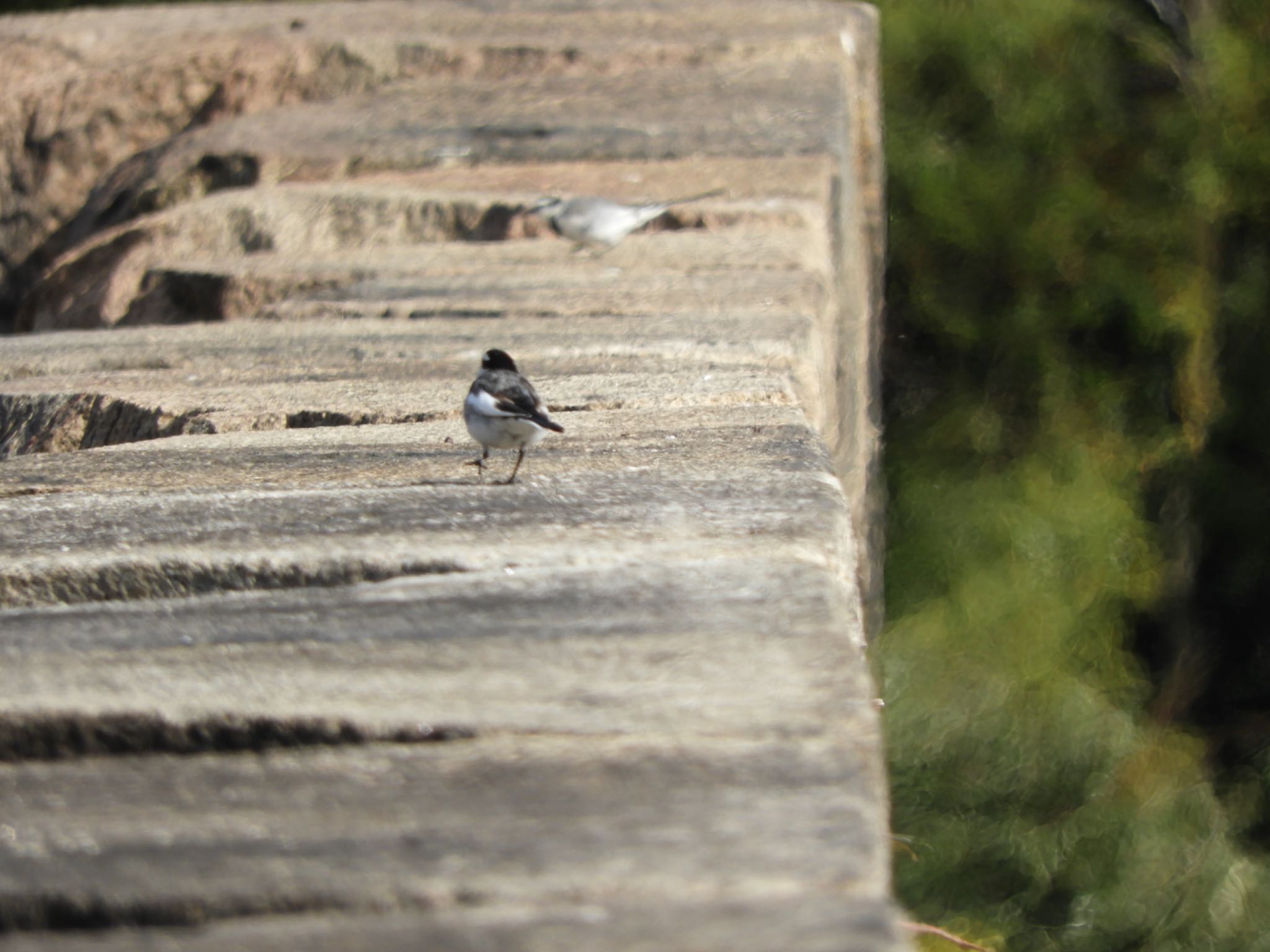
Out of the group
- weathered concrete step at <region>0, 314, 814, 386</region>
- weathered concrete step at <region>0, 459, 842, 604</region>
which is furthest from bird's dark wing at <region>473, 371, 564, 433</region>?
weathered concrete step at <region>0, 314, 814, 386</region>

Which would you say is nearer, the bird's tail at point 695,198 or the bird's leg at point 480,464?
the bird's leg at point 480,464

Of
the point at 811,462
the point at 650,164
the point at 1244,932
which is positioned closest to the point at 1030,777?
the point at 1244,932

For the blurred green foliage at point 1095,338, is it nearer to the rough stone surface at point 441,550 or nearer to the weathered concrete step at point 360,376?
the rough stone surface at point 441,550

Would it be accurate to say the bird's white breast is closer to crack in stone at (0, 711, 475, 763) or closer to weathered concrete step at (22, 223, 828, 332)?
crack in stone at (0, 711, 475, 763)

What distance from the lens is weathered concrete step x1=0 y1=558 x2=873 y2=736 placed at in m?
1.13

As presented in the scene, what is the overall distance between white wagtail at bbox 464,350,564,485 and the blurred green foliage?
4613 millimetres

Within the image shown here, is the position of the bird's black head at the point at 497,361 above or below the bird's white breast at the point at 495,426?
above

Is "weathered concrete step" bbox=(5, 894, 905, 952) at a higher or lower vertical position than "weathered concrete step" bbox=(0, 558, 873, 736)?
lower

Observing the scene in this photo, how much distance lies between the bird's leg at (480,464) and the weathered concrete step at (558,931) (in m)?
0.93

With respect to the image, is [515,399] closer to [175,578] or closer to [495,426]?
[495,426]

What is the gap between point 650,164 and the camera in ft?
12.1

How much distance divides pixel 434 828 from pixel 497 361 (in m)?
1.19

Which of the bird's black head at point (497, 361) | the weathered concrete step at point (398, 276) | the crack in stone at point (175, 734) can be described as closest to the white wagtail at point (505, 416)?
the bird's black head at point (497, 361)

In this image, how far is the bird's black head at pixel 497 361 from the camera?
6.79ft
